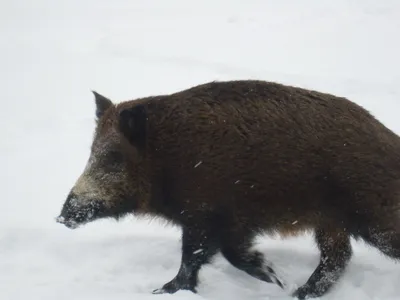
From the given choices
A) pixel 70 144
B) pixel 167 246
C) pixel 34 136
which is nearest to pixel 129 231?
pixel 167 246

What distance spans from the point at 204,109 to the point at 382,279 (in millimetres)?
2194

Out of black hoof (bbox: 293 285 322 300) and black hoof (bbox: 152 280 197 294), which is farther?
black hoof (bbox: 293 285 322 300)

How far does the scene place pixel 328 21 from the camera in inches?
703

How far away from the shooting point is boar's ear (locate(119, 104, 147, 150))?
5379mm

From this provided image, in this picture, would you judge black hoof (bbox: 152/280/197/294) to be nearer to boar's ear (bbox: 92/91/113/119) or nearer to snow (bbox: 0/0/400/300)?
snow (bbox: 0/0/400/300)

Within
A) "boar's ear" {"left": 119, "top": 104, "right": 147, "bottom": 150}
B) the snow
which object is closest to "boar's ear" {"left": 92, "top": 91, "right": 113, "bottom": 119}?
"boar's ear" {"left": 119, "top": 104, "right": 147, "bottom": 150}

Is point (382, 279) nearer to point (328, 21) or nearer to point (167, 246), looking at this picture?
point (167, 246)

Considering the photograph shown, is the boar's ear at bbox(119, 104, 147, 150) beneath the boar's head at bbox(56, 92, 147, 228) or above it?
above

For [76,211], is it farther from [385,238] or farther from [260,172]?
[385,238]

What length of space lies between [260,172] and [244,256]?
78 cm

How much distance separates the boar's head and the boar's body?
0.01 meters

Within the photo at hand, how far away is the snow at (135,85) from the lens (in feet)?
18.3

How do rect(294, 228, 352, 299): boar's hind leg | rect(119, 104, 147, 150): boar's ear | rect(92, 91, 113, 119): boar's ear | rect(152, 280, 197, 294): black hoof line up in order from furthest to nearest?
rect(92, 91, 113, 119): boar's ear → rect(294, 228, 352, 299): boar's hind leg → rect(119, 104, 147, 150): boar's ear → rect(152, 280, 197, 294): black hoof

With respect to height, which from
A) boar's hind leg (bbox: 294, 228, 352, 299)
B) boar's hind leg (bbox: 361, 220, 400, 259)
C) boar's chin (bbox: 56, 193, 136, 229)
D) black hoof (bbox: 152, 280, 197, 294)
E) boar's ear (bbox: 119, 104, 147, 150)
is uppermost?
boar's ear (bbox: 119, 104, 147, 150)
